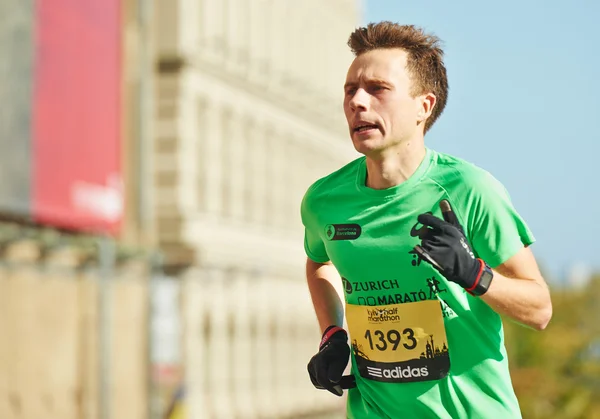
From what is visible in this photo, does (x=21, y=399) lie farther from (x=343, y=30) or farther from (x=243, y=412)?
(x=343, y=30)

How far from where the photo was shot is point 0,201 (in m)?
28.0

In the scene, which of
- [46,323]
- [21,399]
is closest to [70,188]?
[46,323]

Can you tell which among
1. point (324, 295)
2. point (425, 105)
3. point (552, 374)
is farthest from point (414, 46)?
point (552, 374)

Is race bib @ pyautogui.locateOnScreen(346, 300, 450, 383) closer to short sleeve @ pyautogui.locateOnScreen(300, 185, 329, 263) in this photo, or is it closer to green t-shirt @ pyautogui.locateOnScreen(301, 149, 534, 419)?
green t-shirt @ pyautogui.locateOnScreen(301, 149, 534, 419)

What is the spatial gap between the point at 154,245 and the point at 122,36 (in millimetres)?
6141

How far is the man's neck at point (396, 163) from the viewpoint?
5.26 m

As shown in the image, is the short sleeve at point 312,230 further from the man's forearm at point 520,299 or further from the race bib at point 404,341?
the man's forearm at point 520,299

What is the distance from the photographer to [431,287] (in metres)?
5.16

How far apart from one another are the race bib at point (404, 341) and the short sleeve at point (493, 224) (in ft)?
0.89

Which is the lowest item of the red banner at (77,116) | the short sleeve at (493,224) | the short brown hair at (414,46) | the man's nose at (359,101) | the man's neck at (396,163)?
the short sleeve at (493,224)

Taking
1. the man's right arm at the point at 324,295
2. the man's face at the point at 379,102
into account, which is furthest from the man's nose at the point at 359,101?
the man's right arm at the point at 324,295

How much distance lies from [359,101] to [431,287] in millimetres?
698

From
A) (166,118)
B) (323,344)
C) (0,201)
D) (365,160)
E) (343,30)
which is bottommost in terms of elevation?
(323,344)

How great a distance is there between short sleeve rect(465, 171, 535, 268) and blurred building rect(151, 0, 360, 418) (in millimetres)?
36872
